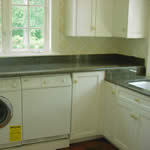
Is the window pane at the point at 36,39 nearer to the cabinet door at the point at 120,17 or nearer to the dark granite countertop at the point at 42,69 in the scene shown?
the dark granite countertop at the point at 42,69

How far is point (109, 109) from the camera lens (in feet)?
10.1

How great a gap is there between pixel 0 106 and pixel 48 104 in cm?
54

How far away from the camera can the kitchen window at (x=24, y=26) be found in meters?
3.20

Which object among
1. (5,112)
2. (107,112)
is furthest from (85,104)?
(5,112)

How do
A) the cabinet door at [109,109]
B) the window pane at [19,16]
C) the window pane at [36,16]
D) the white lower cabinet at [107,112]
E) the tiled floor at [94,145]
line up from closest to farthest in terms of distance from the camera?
the white lower cabinet at [107,112] → the cabinet door at [109,109] → the tiled floor at [94,145] → the window pane at [19,16] → the window pane at [36,16]

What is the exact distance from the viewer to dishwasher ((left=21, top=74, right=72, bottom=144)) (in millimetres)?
2771

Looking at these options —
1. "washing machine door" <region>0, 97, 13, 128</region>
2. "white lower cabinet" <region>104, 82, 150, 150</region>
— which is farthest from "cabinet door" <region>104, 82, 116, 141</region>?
"washing machine door" <region>0, 97, 13, 128</region>

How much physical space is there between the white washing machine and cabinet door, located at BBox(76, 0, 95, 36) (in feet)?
3.67

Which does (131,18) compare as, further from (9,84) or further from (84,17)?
(9,84)

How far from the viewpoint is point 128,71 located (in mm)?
3295

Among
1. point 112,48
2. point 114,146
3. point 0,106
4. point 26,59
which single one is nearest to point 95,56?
point 112,48

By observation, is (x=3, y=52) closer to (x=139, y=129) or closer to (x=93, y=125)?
(x=93, y=125)

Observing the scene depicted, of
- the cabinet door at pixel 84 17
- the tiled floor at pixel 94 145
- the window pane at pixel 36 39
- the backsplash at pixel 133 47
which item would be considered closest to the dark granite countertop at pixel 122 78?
the backsplash at pixel 133 47

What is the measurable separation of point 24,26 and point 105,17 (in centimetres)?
112
